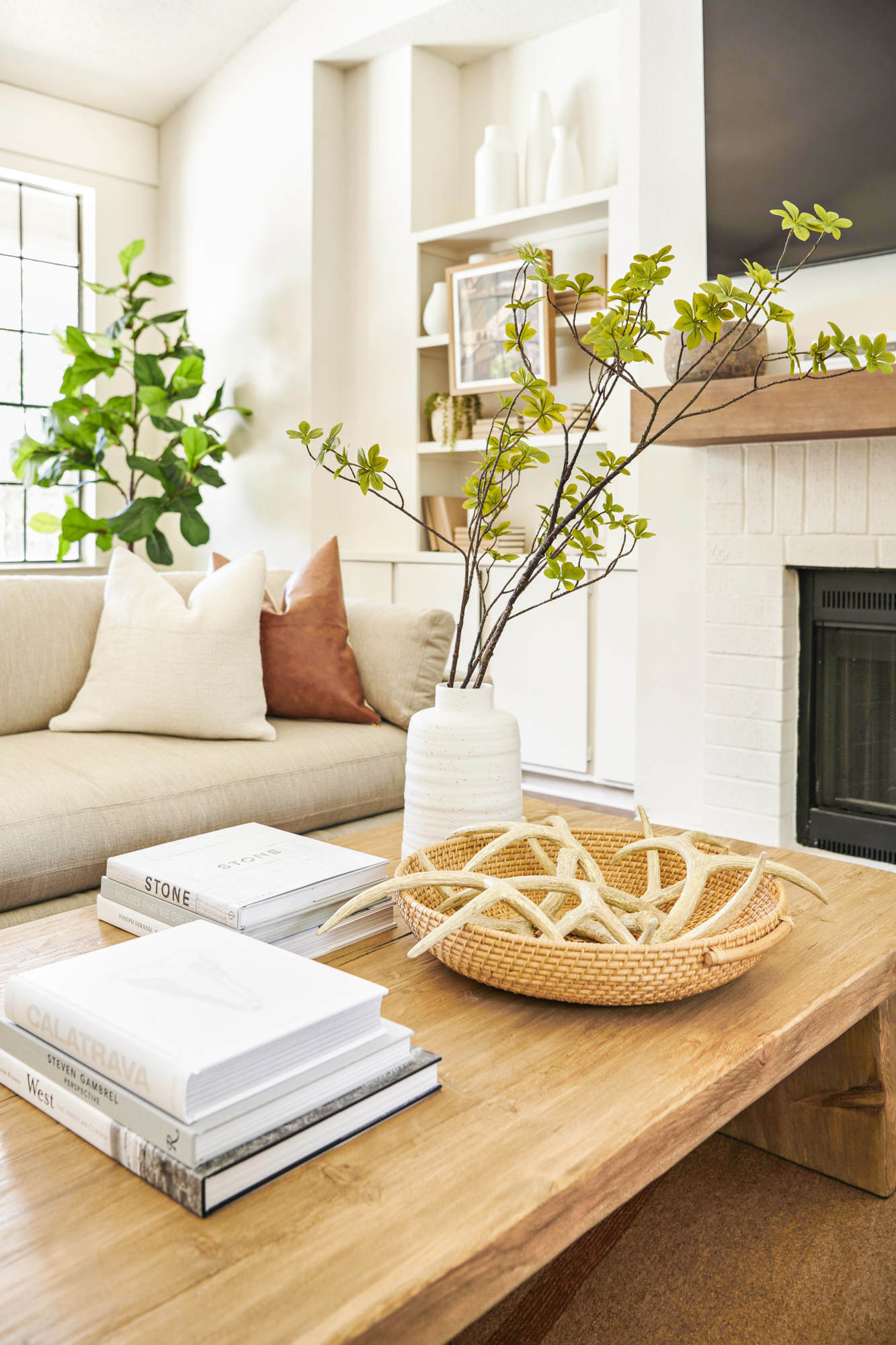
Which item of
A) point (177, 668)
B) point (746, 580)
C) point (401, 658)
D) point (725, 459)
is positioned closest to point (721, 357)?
point (725, 459)

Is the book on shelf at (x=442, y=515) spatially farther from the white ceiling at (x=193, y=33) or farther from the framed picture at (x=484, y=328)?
the white ceiling at (x=193, y=33)

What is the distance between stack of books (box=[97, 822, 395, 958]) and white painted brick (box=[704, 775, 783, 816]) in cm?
178

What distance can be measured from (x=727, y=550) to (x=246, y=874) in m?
1.99

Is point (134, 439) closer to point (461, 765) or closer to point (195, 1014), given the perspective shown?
point (461, 765)

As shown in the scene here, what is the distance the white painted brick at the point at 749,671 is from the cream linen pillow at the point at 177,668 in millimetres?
1246

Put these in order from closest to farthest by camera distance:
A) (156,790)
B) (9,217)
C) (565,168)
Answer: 1. (156,790)
2. (565,168)
3. (9,217)

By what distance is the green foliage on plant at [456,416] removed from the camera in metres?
4.00

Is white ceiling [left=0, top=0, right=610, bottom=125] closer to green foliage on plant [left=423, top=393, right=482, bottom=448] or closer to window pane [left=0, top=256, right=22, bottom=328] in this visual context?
window pane [left=0, top=256, right=22, bottom=328]

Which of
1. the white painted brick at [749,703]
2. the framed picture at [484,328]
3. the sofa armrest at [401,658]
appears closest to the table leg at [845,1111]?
the sofa armrest at [401,658]

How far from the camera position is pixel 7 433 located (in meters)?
4.58

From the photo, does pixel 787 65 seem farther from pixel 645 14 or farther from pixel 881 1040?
pixel 881 1040

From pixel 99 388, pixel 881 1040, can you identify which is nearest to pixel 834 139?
pixel 881 1040

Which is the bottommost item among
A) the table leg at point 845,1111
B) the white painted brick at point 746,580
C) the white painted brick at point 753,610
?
the table leg at point 845,1111

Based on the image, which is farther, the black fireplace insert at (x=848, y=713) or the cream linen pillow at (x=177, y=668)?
the black fireplace insert at (x=848, y=713)
